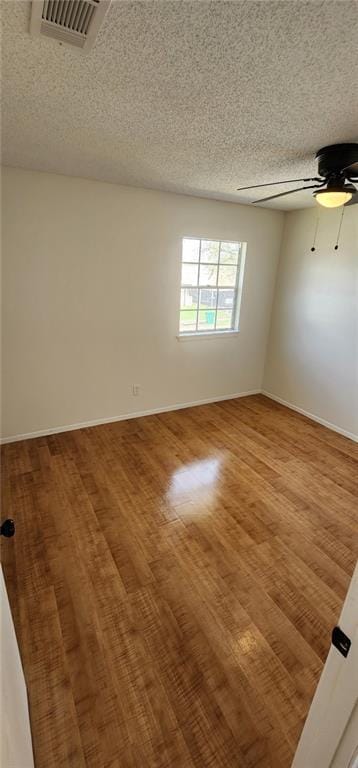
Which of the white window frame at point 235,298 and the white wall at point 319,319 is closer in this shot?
the white wall at point 319,319

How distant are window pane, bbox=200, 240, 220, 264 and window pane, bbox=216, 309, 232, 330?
0.63 m

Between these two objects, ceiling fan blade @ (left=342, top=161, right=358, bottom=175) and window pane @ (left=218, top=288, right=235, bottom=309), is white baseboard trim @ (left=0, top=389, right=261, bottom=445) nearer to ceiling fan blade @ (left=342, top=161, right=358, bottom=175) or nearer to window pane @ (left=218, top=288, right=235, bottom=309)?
window pane @ (left=218, top=288, right=235, bottom=309)

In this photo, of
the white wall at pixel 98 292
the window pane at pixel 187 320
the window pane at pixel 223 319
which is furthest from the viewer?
the window pane at pixel 223 319

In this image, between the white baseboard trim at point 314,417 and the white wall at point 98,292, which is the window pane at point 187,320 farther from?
the white baseboard trim at point 314,417

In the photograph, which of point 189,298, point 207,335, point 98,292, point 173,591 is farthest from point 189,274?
point 173,591

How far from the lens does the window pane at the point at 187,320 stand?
377cm

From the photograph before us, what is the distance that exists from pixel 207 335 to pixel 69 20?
10.0ft

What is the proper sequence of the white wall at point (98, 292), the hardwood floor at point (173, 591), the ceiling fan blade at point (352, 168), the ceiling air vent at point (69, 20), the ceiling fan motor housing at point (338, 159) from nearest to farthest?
the ceiling air vent at point (69, 20)
the hardwood floor at point (173, 591)
the ceiling fan blade at point (352, 168)
the ceiling fan motor housing at point (338, 159)
the white wall at point (98, 292)

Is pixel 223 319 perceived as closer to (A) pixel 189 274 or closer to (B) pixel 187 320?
(B) pixel 187 320

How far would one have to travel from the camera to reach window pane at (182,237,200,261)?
353 cm

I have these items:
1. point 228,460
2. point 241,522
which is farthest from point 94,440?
point 241,522

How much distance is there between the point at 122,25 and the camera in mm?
993

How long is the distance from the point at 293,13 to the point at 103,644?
246 cm

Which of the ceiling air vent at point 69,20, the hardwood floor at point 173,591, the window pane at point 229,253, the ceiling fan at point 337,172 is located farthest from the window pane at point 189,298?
the ceiling air vent at point 69,20
